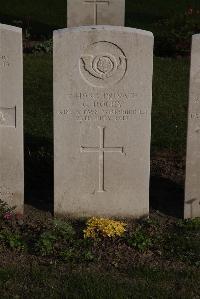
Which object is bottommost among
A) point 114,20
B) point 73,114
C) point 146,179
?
point 146,179

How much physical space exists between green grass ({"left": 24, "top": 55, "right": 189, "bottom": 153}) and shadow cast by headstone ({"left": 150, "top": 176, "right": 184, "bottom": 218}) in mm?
1215

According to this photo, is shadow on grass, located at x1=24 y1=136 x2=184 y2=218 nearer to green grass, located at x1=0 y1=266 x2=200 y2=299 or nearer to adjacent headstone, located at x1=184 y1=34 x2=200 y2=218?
adjacent headstone, located at x1=184 y1=34 x2=200 y2=218

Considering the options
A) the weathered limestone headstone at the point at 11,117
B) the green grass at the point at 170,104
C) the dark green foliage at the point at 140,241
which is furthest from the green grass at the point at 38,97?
the dark green foliage at the point at 140,241

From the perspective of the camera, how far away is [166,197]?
798 cm

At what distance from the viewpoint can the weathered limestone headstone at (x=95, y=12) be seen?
48.2 ft

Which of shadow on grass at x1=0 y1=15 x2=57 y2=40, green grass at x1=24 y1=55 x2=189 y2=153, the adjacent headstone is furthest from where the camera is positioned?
shadow on grass at x1=0 y1=15 x2=57 y2=40

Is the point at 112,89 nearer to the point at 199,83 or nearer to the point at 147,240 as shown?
the point at 199,83

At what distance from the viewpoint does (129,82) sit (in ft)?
22.8

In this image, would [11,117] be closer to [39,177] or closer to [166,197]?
[39,177]

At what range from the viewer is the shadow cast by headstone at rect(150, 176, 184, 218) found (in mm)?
7621

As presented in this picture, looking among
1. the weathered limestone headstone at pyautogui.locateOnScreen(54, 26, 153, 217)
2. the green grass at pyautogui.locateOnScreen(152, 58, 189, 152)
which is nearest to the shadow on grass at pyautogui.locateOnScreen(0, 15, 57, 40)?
the green grass at pyautogui.locateOnScreen(152, 58, 189, 152)

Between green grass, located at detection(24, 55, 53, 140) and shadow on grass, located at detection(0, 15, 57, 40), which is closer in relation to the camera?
green grass, located at detection(24, 55, 53, 140)

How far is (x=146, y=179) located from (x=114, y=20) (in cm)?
822

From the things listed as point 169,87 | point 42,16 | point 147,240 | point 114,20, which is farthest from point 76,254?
point 42,16
